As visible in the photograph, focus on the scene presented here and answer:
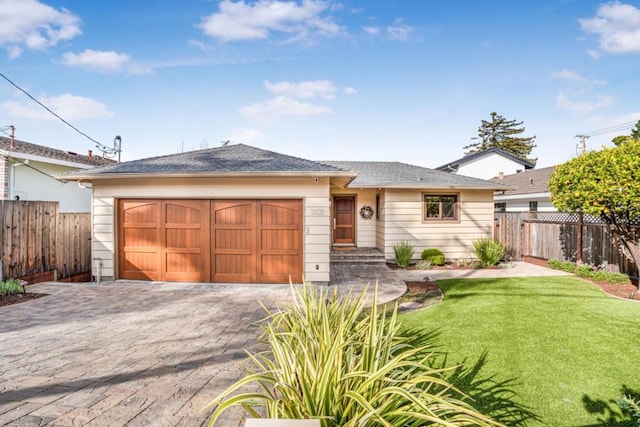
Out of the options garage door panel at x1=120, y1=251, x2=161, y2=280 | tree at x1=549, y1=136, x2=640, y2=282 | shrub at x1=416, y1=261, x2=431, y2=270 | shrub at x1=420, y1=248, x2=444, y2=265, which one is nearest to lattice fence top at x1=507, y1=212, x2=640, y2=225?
tree at x1=549, y1=136, x2=640, y2=282

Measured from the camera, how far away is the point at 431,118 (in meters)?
16.5

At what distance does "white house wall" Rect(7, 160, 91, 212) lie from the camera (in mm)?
11586

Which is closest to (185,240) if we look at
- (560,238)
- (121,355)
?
(121,355)

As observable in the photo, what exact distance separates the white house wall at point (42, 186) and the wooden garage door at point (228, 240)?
256 inches

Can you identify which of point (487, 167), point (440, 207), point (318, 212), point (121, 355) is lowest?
point (121, 355)

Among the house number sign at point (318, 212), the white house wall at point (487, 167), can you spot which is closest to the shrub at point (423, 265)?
the house number sign at point (318, 212)

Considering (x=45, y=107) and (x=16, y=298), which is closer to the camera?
(x=16, y=298)

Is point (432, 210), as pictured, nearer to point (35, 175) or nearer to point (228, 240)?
point (228, 240)

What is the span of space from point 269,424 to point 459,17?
11.6 meters

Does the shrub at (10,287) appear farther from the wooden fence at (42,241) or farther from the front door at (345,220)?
the front door at (345,220)

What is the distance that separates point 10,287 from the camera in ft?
21.5

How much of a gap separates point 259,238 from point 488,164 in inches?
897

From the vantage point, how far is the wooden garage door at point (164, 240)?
8.16 meters

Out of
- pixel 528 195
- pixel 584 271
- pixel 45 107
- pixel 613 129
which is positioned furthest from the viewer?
pixel 613 129
